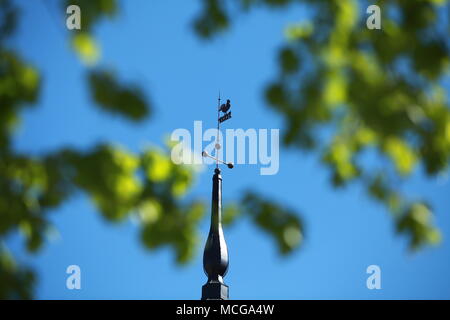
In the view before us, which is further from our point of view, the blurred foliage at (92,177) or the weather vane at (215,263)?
the weather vane at (215,263)

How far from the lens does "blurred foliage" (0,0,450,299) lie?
5145mm

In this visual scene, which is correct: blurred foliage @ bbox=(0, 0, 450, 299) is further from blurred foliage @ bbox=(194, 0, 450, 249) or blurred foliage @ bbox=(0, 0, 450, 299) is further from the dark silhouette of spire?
the dark silhouette of spire

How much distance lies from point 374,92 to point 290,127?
0.71 meters

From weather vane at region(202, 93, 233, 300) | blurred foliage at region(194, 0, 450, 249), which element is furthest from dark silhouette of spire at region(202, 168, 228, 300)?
blurred foliage at region(194, 0, 450, 249)

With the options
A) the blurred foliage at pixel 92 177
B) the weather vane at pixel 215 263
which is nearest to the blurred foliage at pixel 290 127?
the blurred foliage at pixel 92 177

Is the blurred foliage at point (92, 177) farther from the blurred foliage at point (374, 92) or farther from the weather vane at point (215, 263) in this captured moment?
the weather vane at point (215, 263)

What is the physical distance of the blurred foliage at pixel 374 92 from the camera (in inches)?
214

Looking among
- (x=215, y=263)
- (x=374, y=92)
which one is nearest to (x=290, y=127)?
(x=374, y=92)

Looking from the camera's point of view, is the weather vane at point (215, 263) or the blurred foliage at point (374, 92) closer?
the blurred foliage at point (374, 92)

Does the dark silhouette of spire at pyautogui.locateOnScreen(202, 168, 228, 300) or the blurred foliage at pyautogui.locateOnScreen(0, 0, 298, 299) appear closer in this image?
the blurred foliage at pyautogui.locateOnScreen(0, 0, 298, 299)

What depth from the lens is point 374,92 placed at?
5387 mm

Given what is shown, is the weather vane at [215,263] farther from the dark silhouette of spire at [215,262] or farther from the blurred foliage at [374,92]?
the blurred foliage at [374,92]

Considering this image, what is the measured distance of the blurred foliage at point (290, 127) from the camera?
5.14m
